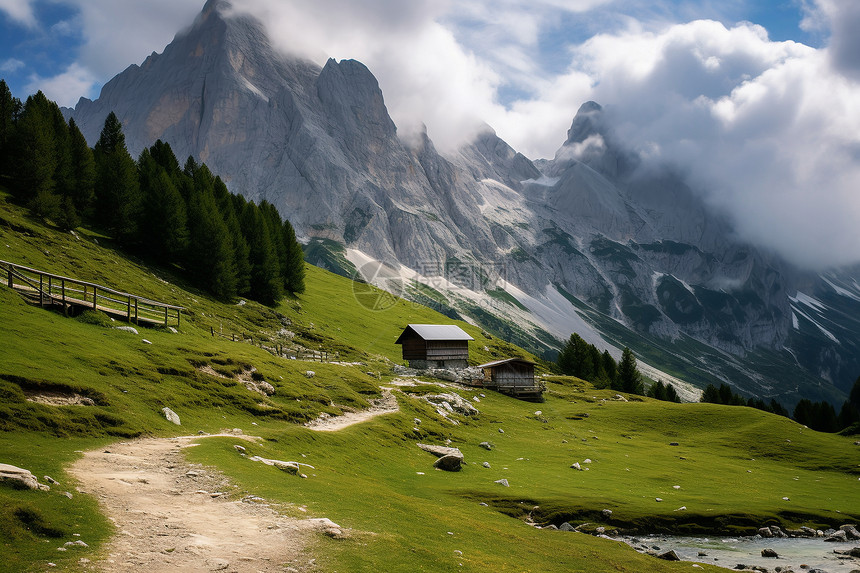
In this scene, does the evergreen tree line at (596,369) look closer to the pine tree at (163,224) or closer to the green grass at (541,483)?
the green grass at (541,483)

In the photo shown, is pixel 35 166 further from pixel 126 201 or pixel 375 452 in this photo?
pixel 375 452

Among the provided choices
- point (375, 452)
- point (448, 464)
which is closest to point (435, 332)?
point (448, 464)

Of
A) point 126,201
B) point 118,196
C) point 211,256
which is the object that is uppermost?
point 118,196

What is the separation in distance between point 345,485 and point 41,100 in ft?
285

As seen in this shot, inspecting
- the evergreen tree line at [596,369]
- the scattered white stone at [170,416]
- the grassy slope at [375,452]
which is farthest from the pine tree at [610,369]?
the scattered white stone at [170,416]

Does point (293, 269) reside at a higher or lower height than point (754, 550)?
higher

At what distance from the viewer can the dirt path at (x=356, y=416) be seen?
37966 millimetres

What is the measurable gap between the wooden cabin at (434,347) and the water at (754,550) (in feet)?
190

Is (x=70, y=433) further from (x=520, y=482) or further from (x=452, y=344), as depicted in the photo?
(x=452, y=344)

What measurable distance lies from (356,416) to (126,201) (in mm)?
57281

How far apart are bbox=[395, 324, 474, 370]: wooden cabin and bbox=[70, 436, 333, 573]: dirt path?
214 feet

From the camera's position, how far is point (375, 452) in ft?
114

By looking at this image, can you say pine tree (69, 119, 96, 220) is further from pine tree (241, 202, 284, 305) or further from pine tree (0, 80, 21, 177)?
pine tree (241, 202, 284, 305)

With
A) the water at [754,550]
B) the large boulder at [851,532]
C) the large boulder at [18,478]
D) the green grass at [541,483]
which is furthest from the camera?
the large boulder at [851,532]
